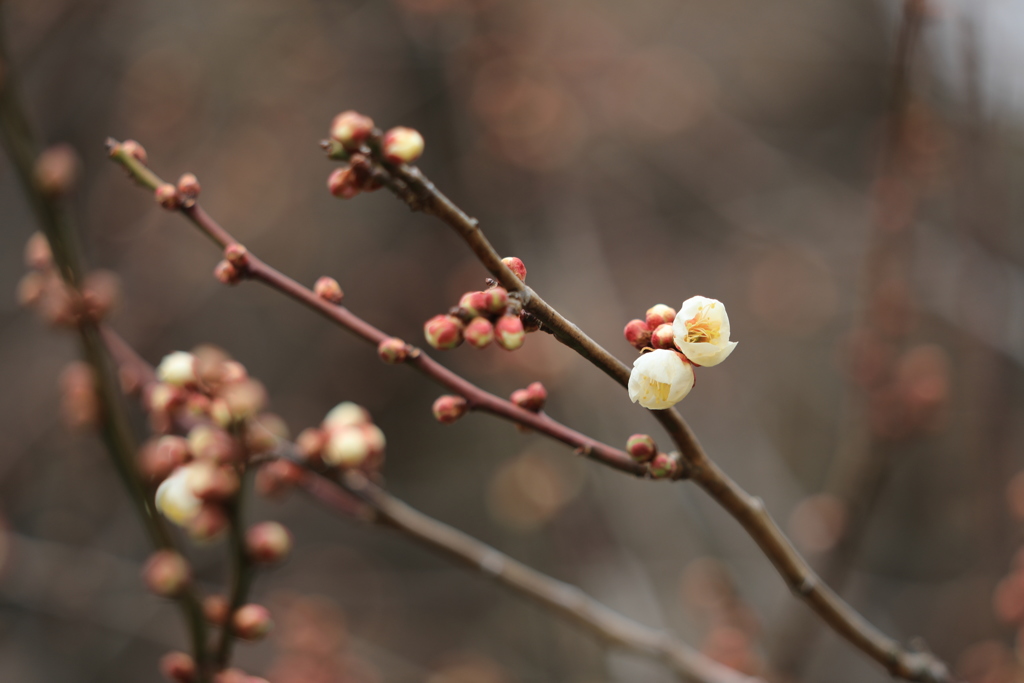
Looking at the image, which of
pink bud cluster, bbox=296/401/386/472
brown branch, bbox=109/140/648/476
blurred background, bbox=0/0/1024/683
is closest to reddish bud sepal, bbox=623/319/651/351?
brown branch, bbox=109/140/648/476

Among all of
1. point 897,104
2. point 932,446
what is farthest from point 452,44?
point 932,446

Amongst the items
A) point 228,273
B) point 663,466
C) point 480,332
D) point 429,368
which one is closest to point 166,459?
point 228,273

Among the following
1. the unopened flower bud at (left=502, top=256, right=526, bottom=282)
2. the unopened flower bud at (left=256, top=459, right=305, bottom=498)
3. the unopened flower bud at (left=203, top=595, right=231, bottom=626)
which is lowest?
the unopened flower bud at (left=203, top=595, right=231, bottom=626)

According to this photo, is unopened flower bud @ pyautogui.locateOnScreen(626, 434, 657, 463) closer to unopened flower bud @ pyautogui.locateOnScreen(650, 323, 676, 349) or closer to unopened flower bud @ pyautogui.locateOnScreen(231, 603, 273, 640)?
unopened flower bud @ pyautogui.locateOnScreen(650, 323, 676, 349)

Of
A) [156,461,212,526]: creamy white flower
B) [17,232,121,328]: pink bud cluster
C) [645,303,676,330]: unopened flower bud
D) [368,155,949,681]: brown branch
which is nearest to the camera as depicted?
[368,155,949,681]: brown branch

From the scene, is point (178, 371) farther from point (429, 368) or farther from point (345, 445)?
point (429, 368)

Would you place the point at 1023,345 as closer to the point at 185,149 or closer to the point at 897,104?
the point at 897,104

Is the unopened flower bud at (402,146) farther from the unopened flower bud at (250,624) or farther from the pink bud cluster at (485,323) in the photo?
the unopened flower bud at (250,624)
